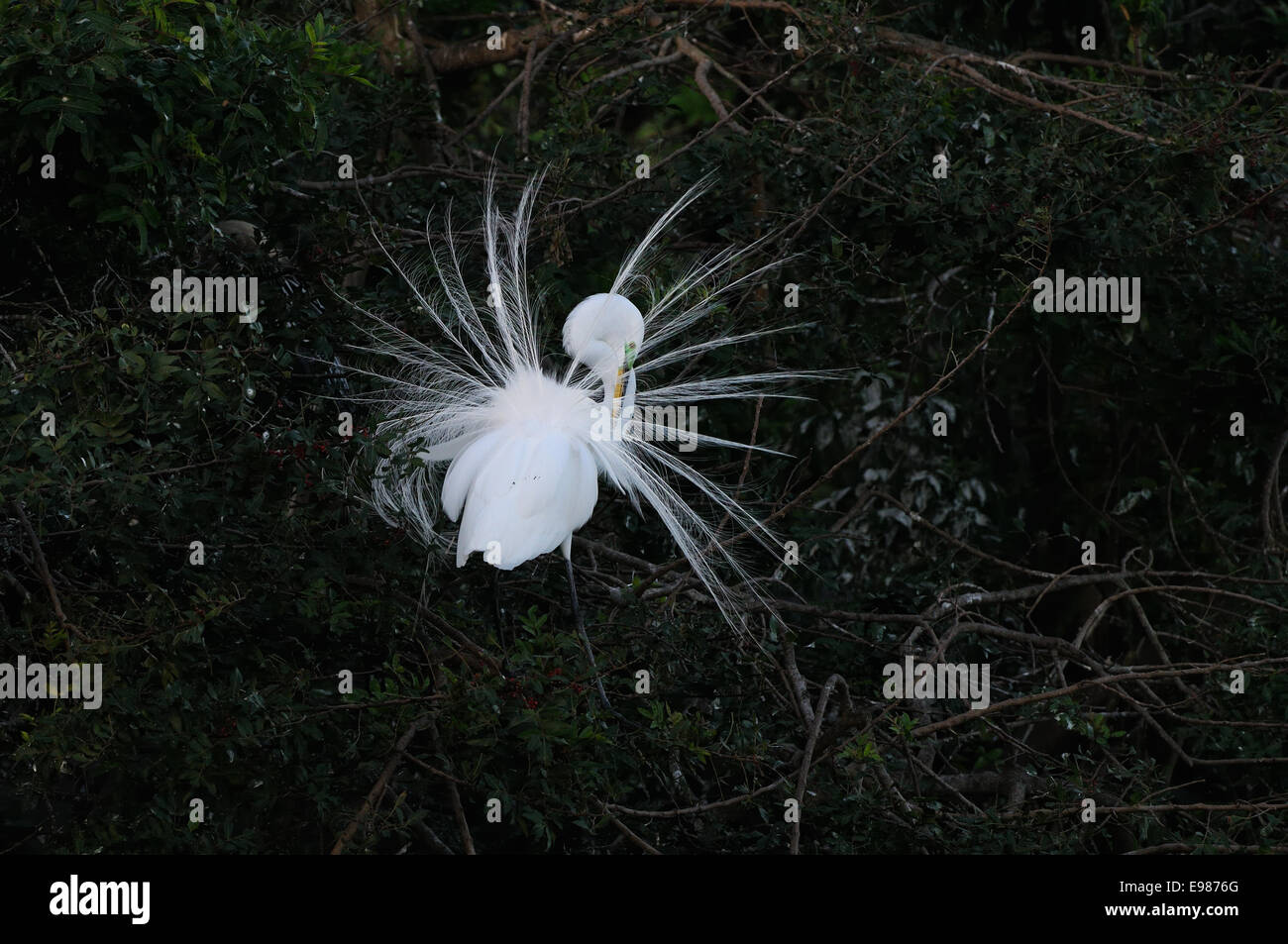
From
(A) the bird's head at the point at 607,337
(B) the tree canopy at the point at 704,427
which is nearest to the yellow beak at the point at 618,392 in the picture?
(A) the bird's head at the point at 607,337

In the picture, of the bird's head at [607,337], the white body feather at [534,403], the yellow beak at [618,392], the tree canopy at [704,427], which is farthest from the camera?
the yellow beak at [618,392]

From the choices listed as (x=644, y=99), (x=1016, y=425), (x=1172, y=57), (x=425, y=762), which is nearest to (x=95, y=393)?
(x=425, y=762)

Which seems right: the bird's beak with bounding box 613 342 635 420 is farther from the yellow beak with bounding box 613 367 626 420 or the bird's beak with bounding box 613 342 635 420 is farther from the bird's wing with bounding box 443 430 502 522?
the bird's wing with bounding box 443 430 502 522

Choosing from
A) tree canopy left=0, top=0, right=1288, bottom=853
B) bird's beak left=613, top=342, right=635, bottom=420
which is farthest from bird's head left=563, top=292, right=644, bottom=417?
tree canopy left=0, top=0, right=1288, bottom=853

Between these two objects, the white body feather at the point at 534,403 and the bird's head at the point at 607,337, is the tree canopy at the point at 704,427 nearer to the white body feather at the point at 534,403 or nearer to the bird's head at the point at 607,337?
the white body feather at the point at 534,403

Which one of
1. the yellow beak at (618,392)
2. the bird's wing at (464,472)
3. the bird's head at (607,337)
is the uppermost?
the bird's head at (607,337)

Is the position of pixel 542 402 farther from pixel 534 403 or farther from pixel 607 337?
pixel 607 337

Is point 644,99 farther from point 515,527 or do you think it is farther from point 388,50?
point 515,527

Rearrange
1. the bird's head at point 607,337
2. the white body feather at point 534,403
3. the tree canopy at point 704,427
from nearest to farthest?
the tree canopy at point 704,427, the white body feather at point 534,403, the bird's head at point 607,337
